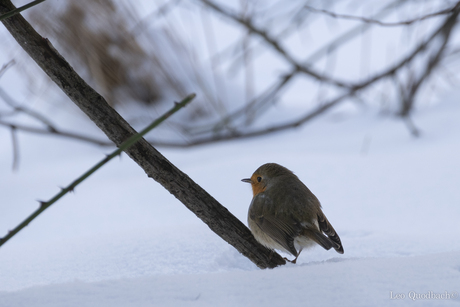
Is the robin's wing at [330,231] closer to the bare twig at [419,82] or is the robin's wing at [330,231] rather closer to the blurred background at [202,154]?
the blurred background at [202,154]

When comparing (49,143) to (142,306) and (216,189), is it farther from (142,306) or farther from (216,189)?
(142,306)

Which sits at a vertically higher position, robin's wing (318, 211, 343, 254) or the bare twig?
the bare twig

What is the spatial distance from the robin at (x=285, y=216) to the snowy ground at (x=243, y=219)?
0.42 ft

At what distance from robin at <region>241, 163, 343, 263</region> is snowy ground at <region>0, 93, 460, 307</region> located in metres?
0.13

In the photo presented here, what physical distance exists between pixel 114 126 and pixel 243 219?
1277mm

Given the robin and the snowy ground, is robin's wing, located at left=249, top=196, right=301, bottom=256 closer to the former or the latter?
the robin

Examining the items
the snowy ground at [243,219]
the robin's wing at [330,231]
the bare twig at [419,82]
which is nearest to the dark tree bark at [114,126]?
the snowy ground at [243,219]

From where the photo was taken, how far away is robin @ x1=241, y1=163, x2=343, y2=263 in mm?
1796

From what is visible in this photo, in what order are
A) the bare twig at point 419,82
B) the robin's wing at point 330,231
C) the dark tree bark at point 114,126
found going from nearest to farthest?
the dark tree bark at point 114,126 < the robin's wing at point 330,231 < the bare twig at point 419,82

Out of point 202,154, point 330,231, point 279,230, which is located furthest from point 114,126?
point 202,154

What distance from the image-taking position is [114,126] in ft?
4.29

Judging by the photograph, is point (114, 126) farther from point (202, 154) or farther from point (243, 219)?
point (202, 154)

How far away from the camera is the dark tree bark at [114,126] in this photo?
1261 millimetres

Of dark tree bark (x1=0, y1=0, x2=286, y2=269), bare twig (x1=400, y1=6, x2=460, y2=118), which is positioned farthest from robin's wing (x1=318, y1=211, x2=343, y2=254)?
bare twig (x1=400, y1=6, x2=460, y2=118)
